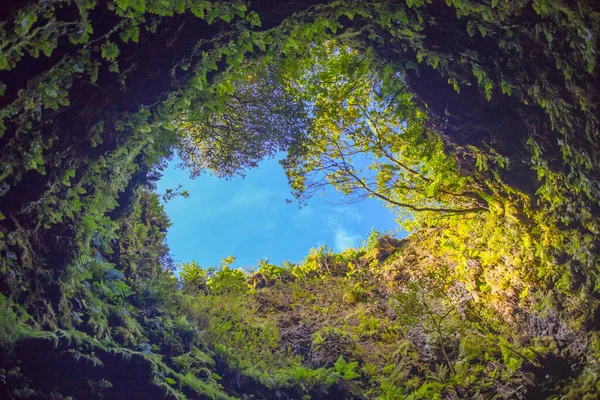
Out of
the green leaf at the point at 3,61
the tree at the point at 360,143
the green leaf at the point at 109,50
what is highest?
the tree at the point at 360,143

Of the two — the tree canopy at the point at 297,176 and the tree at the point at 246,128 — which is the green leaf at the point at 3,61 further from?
the tree at the point at 246,128

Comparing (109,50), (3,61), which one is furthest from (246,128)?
(3,61)

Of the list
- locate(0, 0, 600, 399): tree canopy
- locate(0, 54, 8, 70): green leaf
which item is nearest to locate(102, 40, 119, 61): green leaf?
locate(0, 0, 600, 399): tree canopy

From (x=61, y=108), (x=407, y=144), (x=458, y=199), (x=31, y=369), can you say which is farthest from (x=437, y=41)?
(x=31, y=369)

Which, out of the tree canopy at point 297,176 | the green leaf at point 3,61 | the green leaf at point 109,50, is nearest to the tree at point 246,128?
the tree canopy at point 297,176

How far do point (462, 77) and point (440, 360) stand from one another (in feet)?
18.4

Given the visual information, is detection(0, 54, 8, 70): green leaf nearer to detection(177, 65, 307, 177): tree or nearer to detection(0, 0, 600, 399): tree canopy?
detection(0, 0, 600, 399): tree canopy

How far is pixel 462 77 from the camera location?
19.0 feet

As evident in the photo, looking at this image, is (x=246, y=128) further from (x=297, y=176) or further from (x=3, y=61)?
(x=3, y=61)

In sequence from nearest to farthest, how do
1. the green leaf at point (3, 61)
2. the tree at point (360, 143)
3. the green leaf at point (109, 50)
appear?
the green leaf at point (3, 61)
the green leaf at point (109, 50)
the tree at point (360, 143)

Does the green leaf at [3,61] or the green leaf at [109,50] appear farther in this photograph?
the green leaf at [109,50]

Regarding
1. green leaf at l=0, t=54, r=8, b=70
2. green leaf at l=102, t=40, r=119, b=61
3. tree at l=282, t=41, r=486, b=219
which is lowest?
green leaf at l=0, t=54, r=8, b=70

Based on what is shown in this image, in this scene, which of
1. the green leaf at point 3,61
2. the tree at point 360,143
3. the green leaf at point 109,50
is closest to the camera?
the green leaf at point 3,61

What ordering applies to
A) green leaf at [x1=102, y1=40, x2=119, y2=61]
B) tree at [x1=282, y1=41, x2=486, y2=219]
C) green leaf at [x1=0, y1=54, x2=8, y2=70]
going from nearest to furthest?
green leaf at [x1=0, y1=54, x2=8, y2=70] < green leaf at [x1=102, y1=40, x2=119, y2=61] < tree at [x1=282, y1=41, x2=486, y2=219]
